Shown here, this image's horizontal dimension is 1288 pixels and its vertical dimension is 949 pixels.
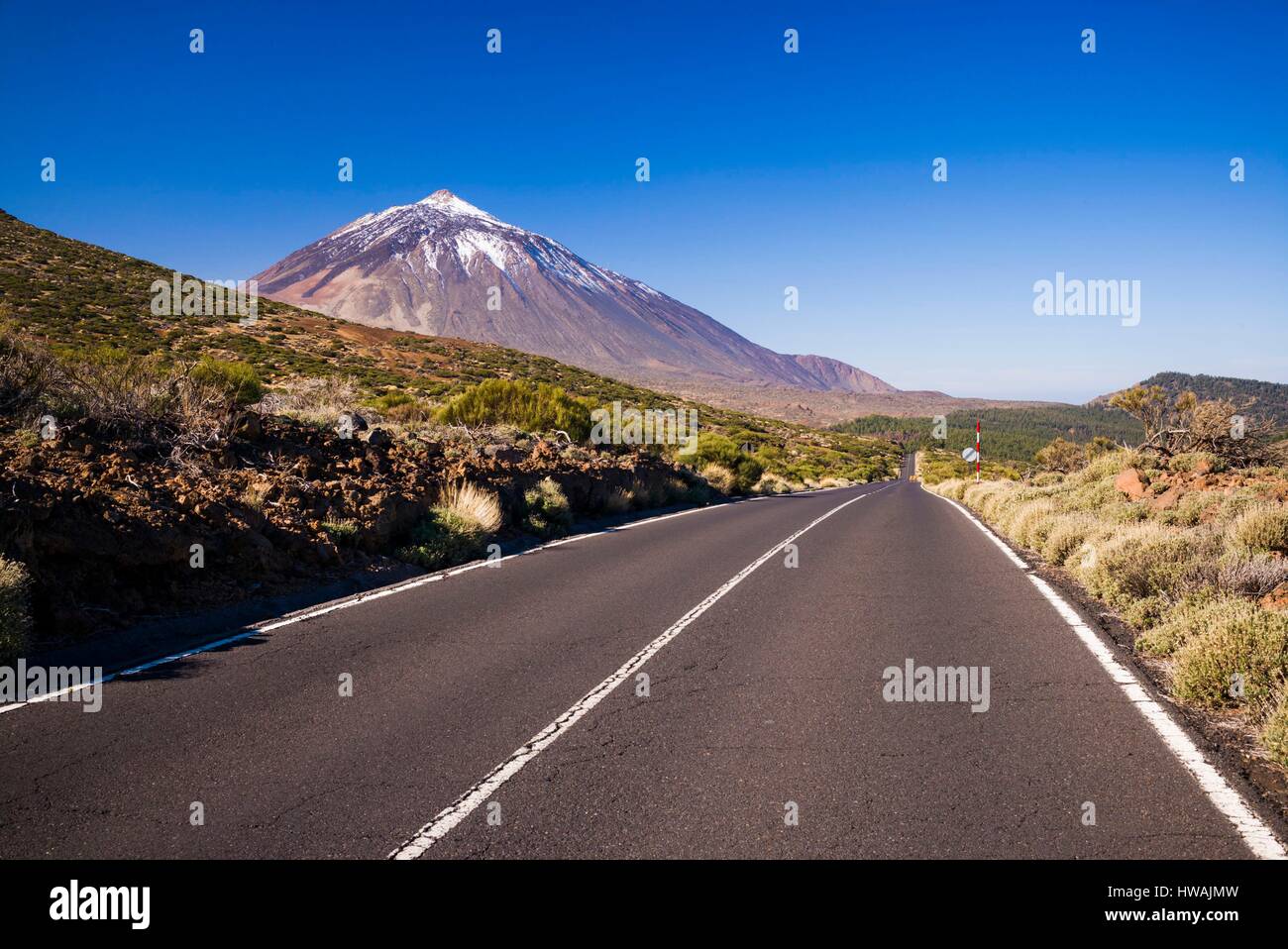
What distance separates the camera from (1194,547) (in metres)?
8.52

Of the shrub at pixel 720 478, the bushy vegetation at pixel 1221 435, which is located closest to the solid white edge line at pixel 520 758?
the bushy vegetation at pixel 1221 435

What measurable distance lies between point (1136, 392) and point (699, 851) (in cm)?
2589

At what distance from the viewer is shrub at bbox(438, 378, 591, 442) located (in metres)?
24.8

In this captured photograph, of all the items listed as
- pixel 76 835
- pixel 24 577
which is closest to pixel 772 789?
pixel 76 835

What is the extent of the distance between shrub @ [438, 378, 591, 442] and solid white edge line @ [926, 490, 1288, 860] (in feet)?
63.1

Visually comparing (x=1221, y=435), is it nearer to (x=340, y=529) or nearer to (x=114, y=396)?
(x=340, y=529)

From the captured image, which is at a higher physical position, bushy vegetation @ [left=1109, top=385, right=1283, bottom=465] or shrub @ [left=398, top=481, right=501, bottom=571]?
bushy vegetation @ [left=1109, top=385, right=1283, bottom=465]

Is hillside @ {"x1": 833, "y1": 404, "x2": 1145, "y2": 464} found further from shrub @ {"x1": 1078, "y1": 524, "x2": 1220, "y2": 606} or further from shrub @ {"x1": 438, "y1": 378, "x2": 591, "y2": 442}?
shrub @ {"x1": 1078, "y1": 524, "x2": 1220, "y2": 606}

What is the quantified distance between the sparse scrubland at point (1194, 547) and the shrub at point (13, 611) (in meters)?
8.06

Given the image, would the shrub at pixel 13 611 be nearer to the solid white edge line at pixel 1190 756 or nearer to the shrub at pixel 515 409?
the solid white edge line at pixel 1190 756

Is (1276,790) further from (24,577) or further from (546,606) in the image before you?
(24,577)

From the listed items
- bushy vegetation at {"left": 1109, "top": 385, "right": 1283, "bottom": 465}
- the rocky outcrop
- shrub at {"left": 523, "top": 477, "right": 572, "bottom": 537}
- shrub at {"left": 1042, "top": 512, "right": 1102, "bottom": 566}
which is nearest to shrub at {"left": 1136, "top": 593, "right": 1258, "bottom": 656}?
shrub at {"left": 1042, "top": 512, "right": 1102, "bottom": 566}

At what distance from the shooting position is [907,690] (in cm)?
567

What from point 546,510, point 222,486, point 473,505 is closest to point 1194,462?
point 546,510
